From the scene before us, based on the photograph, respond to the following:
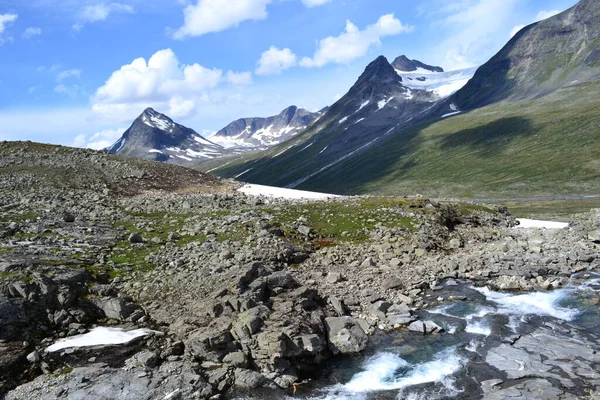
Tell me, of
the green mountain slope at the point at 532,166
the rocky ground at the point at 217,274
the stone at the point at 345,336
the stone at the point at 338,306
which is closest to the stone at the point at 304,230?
the rocky ground at the point at 217,274

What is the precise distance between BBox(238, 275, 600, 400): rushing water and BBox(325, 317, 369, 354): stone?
0.79 m

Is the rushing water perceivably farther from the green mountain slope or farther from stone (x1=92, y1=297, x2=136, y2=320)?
the green mountain slope

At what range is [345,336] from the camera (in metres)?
29.0

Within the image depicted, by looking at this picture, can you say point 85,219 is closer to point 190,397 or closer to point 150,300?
point 150,300

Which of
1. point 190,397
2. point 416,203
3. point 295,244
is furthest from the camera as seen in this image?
point 416,203

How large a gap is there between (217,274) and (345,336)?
1246cm

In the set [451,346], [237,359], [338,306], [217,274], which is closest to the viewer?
[237,359]

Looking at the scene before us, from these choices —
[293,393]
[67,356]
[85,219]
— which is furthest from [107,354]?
[85,219]

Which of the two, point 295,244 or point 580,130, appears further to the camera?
point 580,130

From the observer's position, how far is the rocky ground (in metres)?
24.7

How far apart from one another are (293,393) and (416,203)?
46081 mm

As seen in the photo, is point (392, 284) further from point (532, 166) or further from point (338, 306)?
point (532, 166)

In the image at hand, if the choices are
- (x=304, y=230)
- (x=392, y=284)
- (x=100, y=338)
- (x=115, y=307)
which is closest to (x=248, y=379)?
(x=100, y=338)

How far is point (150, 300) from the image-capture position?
3253 centimetres
